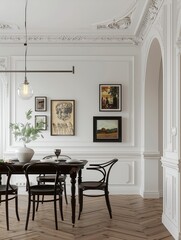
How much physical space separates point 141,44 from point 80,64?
1329 mm

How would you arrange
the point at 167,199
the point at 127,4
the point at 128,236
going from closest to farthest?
1. the point at 128,236
2. the point at 167,199
3. the point at 127,4

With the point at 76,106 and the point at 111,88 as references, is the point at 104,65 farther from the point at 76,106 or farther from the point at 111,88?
the point at 76,106

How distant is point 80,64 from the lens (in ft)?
23.5

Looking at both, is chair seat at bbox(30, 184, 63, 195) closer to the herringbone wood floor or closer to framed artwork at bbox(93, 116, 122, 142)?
the herringbone wood floor

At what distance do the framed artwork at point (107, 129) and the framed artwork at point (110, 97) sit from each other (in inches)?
8.2

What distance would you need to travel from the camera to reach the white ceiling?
549 cm

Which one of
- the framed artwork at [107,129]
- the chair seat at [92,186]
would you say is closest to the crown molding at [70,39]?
the framed artwork at [107,129]

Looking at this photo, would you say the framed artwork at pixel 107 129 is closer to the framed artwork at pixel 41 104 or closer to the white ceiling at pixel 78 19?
the framed artwork at pixel 41 104

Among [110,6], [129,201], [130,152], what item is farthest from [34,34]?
[129,201]

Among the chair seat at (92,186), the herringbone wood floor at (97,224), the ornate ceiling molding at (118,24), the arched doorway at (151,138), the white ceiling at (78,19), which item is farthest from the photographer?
the arched doorway at (151,138)

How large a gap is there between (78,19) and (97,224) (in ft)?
11.9

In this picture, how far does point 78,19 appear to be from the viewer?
20.5ft

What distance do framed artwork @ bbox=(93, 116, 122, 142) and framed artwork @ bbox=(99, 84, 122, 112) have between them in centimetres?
21

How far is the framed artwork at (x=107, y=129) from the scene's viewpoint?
23.1 feet
